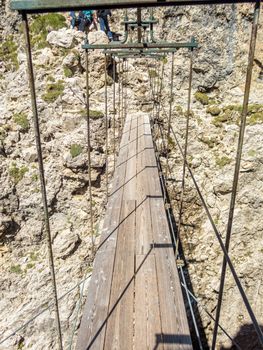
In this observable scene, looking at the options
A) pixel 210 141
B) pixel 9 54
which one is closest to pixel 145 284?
pixel 210 141

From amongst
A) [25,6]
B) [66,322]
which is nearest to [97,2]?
[25,6]

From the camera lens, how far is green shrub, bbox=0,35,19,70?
9688mm

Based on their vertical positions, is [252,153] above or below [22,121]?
below

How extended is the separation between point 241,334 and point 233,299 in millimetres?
879

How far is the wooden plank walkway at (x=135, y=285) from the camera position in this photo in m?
1.85

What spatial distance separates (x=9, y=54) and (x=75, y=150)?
461 cm

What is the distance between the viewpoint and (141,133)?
6652mm

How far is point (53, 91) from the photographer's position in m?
8.84

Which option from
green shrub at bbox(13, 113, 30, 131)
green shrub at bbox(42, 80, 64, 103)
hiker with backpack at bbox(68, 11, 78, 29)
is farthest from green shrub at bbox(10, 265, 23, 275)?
hiker with backpack at bbox(68, 11, 78, 29)

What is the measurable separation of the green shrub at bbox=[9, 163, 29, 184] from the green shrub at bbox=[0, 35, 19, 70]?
372 cm

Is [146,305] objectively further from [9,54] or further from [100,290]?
[9,54]

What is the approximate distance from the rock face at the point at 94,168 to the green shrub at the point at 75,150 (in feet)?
0.09

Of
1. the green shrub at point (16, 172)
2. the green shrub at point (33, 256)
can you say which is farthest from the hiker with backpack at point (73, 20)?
the green shrub at point (33, 256)

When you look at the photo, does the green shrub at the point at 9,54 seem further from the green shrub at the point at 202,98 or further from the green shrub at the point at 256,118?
the green shrub at the point at 256,118
